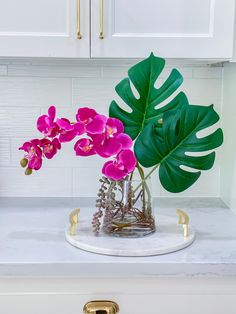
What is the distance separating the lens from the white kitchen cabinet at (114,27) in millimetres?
1407

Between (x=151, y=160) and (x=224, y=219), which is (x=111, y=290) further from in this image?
(x=224, y=219)

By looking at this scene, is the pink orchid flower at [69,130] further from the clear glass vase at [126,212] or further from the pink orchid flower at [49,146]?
the clear glass vase at [126,212]

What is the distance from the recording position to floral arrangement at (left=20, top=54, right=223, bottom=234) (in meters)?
1.24

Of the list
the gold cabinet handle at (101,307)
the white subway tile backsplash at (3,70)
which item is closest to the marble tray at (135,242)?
the gold cabinet handle at (101,307)

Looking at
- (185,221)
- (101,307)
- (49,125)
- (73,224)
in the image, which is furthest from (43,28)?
(101,307)

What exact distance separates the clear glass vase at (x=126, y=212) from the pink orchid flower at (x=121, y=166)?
82mm

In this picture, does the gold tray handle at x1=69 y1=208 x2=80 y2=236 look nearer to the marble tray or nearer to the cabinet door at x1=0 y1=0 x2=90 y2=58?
the marble tray

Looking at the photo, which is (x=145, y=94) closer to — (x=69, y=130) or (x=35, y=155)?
(x=69, y=130)

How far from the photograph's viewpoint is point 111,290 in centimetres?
122

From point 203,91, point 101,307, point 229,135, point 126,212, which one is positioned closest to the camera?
point 101,307

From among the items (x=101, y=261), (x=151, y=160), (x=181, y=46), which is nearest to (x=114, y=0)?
(x=181, y=46)

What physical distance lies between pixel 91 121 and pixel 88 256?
1.12 feet

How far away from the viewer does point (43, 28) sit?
141 centimetres

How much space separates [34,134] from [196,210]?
2.12 feet
